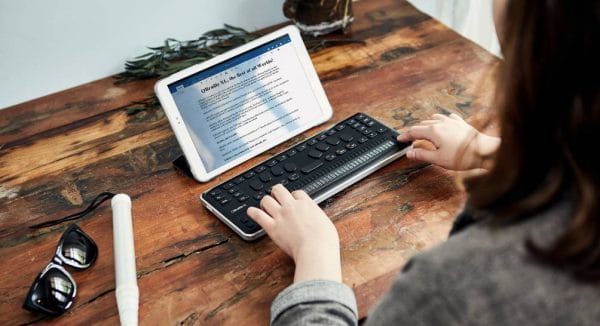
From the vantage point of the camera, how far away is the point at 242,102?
3.49 ft

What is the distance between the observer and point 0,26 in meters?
1.20

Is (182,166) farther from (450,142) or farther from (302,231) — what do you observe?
(450,142)

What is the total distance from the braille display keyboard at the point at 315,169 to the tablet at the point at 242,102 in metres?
0.06

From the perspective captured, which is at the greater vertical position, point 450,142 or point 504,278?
point 504,278

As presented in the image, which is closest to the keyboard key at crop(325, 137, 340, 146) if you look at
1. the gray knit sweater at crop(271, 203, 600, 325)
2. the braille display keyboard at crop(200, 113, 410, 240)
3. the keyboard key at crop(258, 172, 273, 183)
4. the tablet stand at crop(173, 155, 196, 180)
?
the braille display keyboard at crop(200, 113, 410, 240)

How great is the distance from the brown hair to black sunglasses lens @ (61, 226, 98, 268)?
57 cm

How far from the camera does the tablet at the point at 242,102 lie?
1022mm

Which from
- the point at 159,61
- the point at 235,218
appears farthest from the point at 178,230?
the point at 159,61

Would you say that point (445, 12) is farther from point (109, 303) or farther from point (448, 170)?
point (109, 303)

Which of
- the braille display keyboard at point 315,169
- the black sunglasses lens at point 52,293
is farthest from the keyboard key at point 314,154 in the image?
the black sunglasses lens at point 52,293

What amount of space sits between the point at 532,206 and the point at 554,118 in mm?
73

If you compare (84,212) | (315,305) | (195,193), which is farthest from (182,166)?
(315,305)

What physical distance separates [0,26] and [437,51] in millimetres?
798

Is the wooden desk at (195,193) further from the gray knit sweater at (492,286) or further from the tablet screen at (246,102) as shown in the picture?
the gray knit sweater at (492,286)
